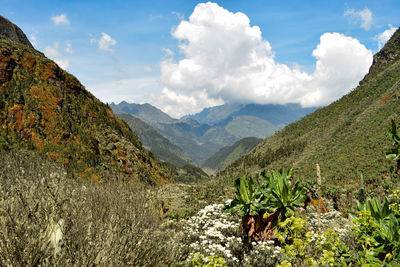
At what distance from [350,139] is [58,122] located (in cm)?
5340

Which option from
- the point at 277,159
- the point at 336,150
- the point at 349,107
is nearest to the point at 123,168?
the point at 336,150

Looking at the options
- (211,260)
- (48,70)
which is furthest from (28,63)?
(211,260)

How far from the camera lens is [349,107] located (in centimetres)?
6962

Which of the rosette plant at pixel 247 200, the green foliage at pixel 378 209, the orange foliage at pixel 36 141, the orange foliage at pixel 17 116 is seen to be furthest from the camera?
the orange foliage at pixel 17 116

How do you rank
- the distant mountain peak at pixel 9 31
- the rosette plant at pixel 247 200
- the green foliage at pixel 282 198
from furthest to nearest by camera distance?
the distant mountain peak at pixel 9 31
the rosette plant at pixel 247 200
the green foliage at pixel 282 198

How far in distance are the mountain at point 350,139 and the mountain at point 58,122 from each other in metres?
26.5

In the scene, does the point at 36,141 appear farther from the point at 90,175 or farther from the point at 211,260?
the point at 211,260

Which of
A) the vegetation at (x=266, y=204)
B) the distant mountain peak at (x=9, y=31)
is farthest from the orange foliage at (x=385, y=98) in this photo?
the distant mountain peak at (x=9, y=31)

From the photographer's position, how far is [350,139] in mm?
48625

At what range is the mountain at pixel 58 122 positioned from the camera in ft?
78.8

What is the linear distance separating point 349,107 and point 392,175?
5424 centimetres

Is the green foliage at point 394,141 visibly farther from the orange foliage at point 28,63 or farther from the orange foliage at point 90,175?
the orange foliage at point 28,63

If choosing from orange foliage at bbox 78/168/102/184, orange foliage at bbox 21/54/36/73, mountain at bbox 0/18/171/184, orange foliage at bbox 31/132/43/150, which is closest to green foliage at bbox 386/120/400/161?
mountain at bbox 0/18/171/184

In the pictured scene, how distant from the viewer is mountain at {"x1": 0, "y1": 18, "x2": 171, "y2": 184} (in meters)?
24.0
